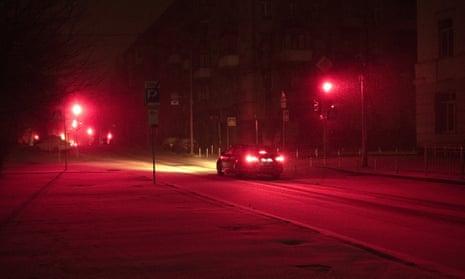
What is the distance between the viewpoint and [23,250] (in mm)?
10109

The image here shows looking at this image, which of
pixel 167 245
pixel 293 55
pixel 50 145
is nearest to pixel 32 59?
pixel 167 245

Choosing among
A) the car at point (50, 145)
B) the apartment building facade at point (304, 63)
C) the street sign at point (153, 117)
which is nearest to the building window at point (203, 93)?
the apartment building facade at point (304, 63)

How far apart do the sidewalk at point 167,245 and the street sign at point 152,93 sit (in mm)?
6130

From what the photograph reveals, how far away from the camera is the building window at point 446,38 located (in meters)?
36.5

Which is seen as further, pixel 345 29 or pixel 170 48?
pixel 170 48

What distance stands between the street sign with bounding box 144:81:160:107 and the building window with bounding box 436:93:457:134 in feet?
69.5

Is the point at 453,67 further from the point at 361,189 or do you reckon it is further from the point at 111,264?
the point at 111,264

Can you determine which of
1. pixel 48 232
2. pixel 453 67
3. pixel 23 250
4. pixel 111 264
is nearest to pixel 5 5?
pixel 48 232

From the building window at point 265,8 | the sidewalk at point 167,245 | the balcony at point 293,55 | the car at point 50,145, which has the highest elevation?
the building window at point 265,8

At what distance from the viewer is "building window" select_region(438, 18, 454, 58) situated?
3653 cm

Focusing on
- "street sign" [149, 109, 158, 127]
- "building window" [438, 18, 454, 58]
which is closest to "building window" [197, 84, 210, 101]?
"building window" [438, 18, 454, 58]

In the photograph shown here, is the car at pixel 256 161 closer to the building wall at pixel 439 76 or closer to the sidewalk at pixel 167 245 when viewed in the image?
the sidewalk at pixel 167 245

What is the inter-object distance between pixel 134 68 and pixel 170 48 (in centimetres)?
1698

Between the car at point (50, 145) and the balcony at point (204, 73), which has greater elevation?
the balcony at point (204, 73)
